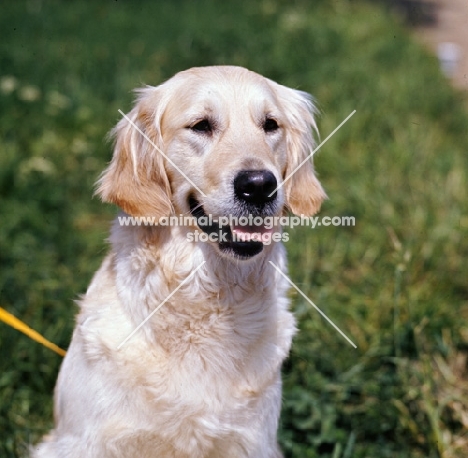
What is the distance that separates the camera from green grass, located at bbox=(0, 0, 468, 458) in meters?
2.93

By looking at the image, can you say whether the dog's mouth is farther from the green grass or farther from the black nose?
the green grass

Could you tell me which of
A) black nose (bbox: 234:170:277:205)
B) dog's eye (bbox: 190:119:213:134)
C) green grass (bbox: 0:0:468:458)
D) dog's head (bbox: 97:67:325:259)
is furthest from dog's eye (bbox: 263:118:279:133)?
green grass (bbox: 0:0:468:458)

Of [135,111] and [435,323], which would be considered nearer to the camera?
[135,111]

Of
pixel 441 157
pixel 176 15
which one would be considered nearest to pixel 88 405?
pixel 441 157

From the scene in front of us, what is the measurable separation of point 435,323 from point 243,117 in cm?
157

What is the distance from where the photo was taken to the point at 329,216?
4566mm

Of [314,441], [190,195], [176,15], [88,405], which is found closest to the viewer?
[88,405]

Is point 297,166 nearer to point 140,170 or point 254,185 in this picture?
point 254,185

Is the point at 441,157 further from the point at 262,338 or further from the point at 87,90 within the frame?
the point at 262,338

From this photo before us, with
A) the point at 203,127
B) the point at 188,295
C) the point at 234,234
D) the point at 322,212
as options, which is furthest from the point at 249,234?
the point at 322,212

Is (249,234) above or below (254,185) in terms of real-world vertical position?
below

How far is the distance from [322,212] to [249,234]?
2.51m

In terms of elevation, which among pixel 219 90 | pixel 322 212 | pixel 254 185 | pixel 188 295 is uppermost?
pixel 219 90

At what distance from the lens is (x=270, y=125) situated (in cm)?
246
